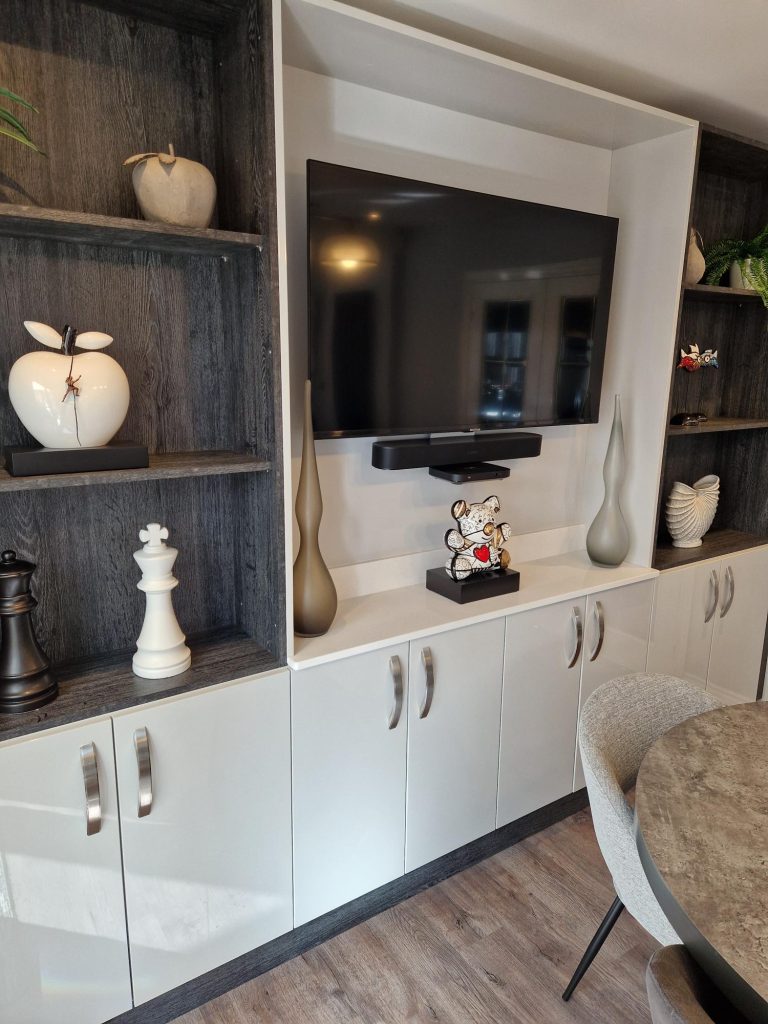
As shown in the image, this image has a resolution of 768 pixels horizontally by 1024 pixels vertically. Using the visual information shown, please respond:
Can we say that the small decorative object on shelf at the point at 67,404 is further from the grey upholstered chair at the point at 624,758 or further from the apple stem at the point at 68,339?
the grey upholstered chair at the point at 624,758

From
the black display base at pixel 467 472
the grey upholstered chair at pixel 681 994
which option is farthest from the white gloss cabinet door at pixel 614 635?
the grey upholstered chair at pixel 681 994

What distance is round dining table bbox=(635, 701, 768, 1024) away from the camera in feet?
3.02

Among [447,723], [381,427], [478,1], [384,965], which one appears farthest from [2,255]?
[384,965]

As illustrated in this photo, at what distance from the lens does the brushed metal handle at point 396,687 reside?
1.86 metres

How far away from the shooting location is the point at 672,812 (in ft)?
3.94

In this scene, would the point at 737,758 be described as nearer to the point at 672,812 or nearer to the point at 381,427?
the point at 672,812

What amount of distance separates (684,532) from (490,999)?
1761mm

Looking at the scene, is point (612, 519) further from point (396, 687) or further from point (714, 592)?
point (396, 687)

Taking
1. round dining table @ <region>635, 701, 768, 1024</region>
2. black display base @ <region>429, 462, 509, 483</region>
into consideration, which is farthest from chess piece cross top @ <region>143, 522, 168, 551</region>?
round dining table @ <region>635, 701, 768, 1024</region>

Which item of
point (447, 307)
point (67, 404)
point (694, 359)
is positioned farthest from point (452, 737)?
point (694, 359)

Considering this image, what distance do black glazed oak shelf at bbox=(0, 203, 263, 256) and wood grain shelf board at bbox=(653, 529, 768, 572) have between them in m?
1.81

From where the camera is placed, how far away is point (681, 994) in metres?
0.89

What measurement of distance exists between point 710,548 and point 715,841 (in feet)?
6.09

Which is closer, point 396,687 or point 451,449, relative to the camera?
point 396,687
